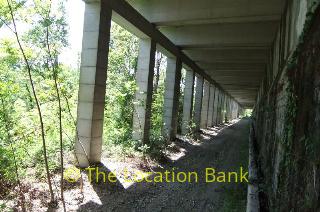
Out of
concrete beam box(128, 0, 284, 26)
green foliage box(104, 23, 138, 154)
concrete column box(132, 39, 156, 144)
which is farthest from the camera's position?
concrete column box(132, 39, 156, 144)

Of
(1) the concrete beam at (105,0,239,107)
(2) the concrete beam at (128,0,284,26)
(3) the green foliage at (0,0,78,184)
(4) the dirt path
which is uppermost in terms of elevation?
(2) the concrete beam at (128,0,284,26)

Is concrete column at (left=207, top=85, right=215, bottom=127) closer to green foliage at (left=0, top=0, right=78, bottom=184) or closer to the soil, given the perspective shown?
the soil

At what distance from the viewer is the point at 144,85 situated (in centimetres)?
1281

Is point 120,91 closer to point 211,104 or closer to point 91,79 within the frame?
point 91,79

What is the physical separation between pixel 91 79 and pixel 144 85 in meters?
4.28

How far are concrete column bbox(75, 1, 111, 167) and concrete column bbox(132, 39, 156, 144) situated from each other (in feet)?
12.9

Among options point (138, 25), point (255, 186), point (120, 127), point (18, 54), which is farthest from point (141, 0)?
point (255, 186)

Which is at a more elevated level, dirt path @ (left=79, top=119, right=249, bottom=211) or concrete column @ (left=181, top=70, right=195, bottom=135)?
concrete column @ (left=181, top=70, right=195, bottom=135)

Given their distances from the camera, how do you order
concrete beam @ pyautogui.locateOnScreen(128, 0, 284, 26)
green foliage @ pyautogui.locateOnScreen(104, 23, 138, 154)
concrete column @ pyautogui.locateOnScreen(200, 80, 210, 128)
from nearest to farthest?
concrete beam @ pyautogui.locateOnScreen(128, 0, 284, 26)
green foliage @ pyautogui.locateOnScreen(104, 23, 138, 154)
concrete column @ pyautogui.locateOnScreen(200, 80, 210, 128)

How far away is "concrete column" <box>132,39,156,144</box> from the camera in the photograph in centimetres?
1280

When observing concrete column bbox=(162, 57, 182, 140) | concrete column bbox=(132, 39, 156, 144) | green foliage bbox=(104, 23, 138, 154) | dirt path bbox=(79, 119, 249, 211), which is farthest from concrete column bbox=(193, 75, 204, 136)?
dirt path bbox=(79, 119, 249, 211)

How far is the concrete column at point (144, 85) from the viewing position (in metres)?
12.8

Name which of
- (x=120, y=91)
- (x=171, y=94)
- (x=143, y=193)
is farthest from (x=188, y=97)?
(x=143, y=193)

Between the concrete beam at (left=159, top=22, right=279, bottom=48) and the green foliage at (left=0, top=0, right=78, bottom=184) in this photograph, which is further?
the concrete beam at (left=159, top=22, right=279, bottom=48)
